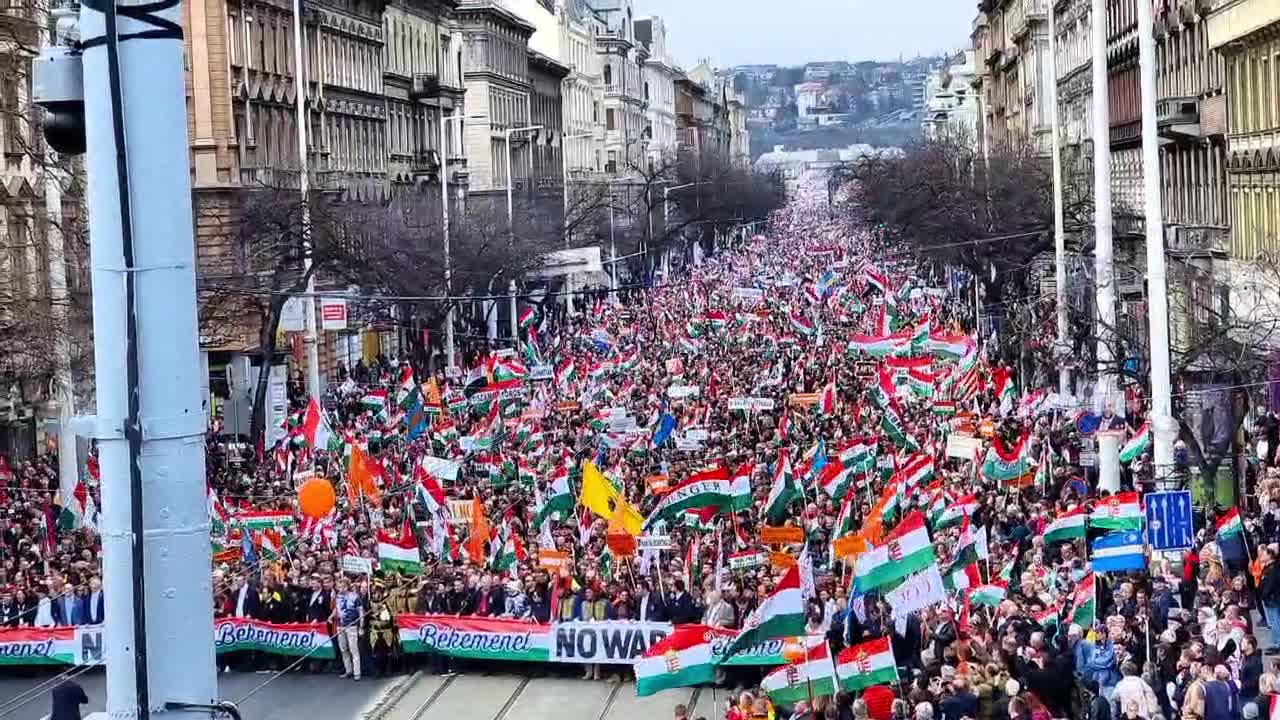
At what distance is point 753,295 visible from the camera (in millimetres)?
78875

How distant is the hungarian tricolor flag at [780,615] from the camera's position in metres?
19.1

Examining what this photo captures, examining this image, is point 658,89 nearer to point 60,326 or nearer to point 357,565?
point 60,326

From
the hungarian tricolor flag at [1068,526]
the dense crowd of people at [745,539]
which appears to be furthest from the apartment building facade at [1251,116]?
the hungarian tricolor flag at [1068,526]

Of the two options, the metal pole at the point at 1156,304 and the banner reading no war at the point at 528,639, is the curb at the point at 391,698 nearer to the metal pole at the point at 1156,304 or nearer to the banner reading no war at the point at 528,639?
the banner reading no war at the point at 528,639

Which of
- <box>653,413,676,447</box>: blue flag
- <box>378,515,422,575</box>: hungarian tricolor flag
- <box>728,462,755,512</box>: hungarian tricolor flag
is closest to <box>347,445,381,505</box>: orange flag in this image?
<box>728,462,755,512</box>: hungarian tricolor flag

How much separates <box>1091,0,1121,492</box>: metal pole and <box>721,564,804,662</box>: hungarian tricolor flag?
833 cm

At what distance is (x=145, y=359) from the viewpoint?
503 cm

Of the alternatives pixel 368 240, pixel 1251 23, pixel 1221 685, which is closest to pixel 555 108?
pixel 368 240

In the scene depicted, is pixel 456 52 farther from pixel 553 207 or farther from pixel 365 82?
pixel 365 82

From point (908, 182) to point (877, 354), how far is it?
3242cm

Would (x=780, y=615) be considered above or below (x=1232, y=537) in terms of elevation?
below

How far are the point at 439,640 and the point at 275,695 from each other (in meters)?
1.74

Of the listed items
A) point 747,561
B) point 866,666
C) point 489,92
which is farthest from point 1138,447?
point 489,92

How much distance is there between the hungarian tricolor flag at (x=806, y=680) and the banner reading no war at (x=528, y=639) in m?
4.75
